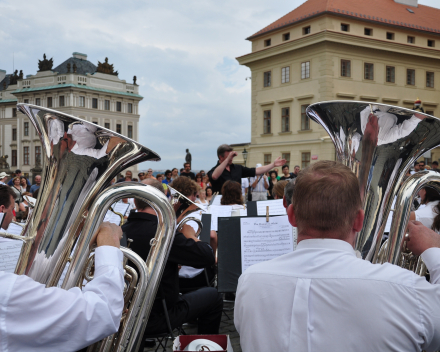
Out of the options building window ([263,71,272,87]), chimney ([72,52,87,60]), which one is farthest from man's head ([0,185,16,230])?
chimney ([72,52,87,60])

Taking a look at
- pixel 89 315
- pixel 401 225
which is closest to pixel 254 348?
pixel 89 315

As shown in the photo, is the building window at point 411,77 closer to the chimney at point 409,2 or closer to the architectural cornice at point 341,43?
the architectural cornice at point 341,43

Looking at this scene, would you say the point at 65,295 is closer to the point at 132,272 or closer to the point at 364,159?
the point at 132,272

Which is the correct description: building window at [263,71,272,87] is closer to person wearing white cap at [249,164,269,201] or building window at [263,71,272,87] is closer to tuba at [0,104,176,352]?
person wearing white cap at [249,164,269,201]

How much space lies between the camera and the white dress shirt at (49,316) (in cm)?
148

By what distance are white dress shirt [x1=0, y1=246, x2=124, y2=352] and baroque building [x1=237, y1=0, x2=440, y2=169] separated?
83.9 feet

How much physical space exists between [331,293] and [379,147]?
1340 mm

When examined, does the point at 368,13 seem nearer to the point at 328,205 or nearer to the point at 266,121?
the point at 266,121

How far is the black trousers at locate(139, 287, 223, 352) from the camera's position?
302 centimetres

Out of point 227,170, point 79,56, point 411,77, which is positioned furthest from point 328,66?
point 79,56

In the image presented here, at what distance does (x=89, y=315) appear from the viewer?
1.57 meters

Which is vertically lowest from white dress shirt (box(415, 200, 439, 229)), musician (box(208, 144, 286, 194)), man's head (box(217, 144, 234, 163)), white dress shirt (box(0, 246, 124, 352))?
white dress shirt (box(0, 246, 124, 352))

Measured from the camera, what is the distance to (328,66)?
88.3 feet

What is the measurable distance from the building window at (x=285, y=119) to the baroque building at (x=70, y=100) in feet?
90.7
